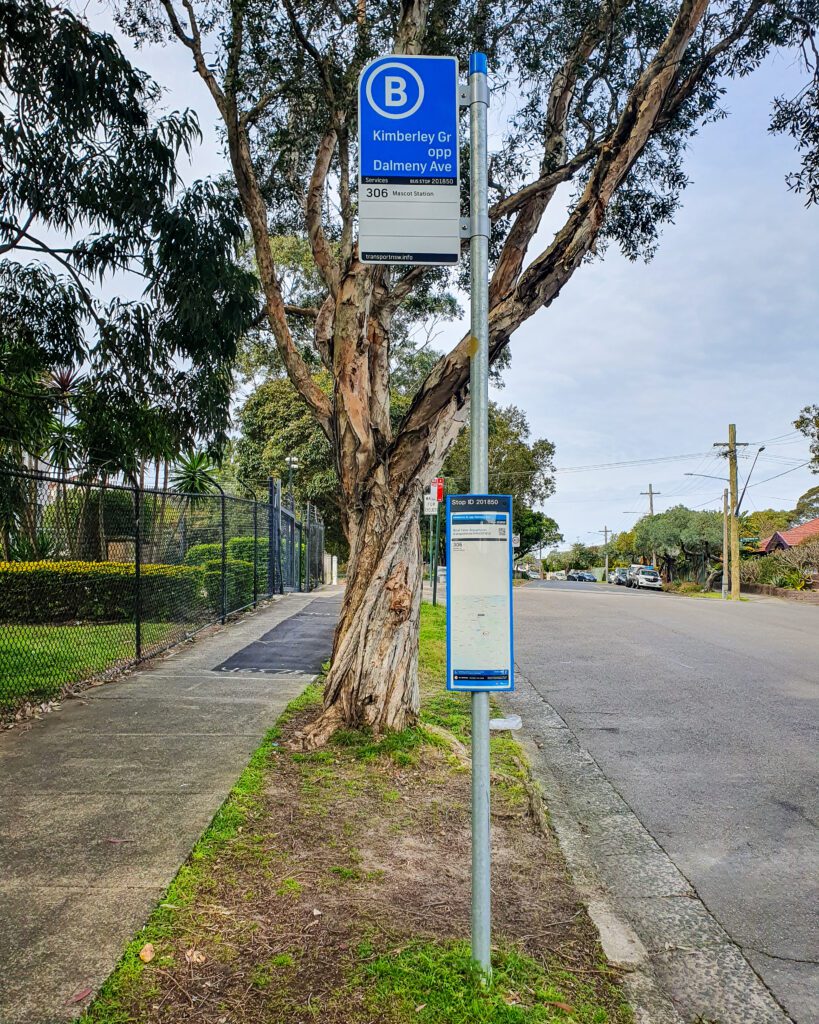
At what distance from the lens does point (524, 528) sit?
61344mm

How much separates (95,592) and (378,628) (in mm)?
7249

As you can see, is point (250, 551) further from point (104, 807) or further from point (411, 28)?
point (104, 807)

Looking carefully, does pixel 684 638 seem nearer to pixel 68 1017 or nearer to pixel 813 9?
pixel 813 9

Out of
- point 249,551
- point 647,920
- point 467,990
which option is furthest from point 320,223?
point 249,551

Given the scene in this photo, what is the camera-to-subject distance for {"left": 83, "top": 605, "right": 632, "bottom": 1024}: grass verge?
9.64 ft

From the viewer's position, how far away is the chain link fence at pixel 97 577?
8.73 metres

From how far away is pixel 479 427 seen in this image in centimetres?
309

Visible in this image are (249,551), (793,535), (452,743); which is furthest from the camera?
(793,535)

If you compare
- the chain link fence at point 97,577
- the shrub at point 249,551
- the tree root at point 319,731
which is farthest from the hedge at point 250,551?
the tree root at point 319,731

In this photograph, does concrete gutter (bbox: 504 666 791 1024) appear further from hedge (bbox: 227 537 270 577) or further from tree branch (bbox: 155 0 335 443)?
hedge (bbox: 227 537 270 577)

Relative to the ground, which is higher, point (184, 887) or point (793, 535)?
point (793, 535)

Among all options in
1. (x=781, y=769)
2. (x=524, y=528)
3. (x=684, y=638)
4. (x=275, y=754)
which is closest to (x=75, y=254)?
(x=275, y=754)

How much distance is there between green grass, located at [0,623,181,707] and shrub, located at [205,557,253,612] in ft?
6.88

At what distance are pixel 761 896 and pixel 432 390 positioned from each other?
11.8ft
